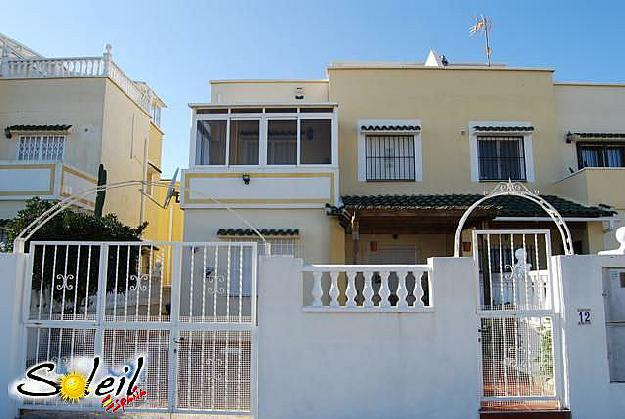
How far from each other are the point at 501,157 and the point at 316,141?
208 inches

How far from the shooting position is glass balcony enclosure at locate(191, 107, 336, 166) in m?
12.5

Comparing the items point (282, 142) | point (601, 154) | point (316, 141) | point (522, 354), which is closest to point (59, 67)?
point (282, 142)

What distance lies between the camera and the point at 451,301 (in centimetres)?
586

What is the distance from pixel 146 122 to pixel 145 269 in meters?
6.84

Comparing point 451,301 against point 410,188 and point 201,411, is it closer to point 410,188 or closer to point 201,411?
point 201,411

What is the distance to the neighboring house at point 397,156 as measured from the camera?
12172mm

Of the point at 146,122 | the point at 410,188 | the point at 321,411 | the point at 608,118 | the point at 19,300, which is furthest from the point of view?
the point at 146,122

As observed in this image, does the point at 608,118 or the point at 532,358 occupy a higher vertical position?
the point at 608,118

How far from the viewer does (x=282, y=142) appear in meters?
13.0

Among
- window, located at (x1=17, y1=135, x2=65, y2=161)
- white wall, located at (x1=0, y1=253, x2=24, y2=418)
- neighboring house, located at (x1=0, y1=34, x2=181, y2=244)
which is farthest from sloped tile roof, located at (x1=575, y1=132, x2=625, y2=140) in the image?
window, located at (x1=17, y1=135, x2=65, y2=161)

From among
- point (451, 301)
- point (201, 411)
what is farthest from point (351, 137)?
point (201, 411)

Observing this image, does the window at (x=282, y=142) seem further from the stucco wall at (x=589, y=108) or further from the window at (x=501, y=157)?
the stucco wall at (x=589, y=108)

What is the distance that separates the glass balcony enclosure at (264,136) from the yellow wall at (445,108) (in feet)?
3.92

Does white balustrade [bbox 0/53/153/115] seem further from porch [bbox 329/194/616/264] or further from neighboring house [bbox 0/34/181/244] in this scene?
porch [bbox 329/194/616/264]
